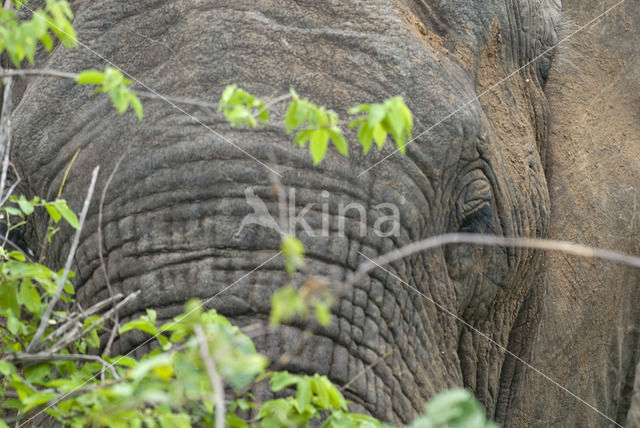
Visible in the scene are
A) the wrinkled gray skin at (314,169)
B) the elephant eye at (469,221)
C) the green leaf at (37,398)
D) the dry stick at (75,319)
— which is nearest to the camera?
the green leaf at (37,398)

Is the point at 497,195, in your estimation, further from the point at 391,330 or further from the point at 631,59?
the point at 631,59

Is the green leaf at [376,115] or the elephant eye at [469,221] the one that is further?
the elephant eye at [469,221]

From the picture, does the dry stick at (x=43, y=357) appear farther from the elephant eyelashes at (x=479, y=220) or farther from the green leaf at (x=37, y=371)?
the elephant eyelashes at (x=479, y=220)

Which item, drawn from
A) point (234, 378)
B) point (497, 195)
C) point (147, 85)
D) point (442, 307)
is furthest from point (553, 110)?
point (234, 378)

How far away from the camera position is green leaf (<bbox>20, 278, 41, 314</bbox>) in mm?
2137

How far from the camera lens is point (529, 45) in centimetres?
370

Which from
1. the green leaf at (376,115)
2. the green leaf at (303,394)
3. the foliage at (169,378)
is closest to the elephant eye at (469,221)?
the foliage at (169,378)

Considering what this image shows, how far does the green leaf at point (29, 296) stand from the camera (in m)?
2.14

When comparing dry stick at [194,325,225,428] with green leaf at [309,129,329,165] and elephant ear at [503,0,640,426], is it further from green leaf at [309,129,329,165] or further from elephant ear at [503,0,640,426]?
elephant ear at [503,0,640,426]

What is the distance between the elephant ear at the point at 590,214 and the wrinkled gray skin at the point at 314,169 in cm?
29

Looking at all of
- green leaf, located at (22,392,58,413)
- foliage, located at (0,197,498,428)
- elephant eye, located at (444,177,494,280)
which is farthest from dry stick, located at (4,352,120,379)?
elephant eye, located at (444,177,494,280)

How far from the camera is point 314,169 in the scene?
2787mm

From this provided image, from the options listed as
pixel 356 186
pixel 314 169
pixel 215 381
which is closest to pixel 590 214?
pixel 356 186

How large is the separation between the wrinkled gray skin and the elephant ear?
0.94 feet
